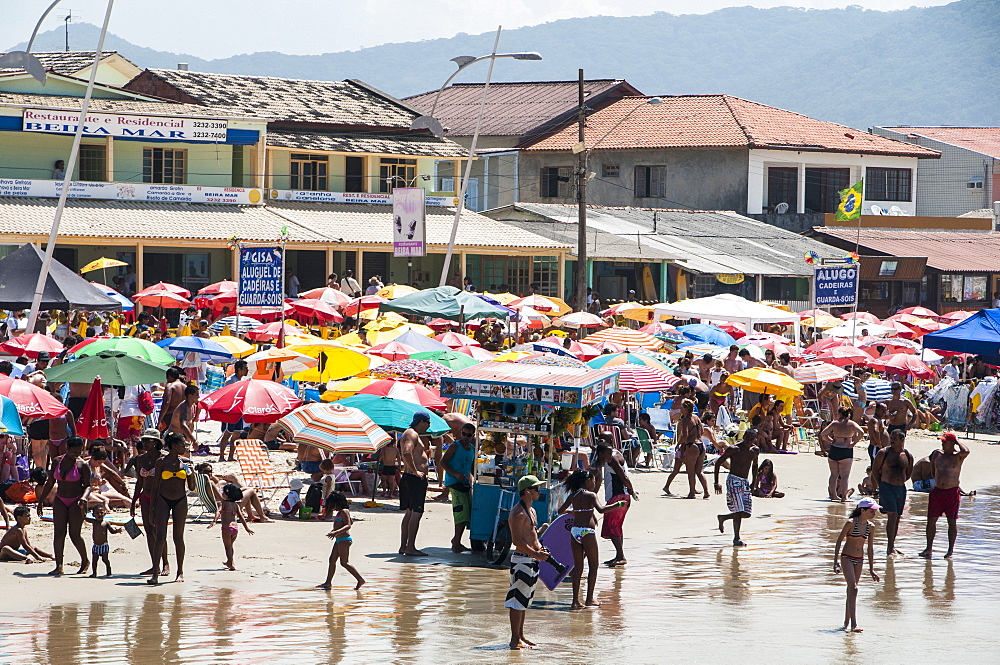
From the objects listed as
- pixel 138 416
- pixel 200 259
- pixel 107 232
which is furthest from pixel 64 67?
pixel 138 416

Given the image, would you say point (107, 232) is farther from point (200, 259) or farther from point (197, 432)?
point (197, 432)

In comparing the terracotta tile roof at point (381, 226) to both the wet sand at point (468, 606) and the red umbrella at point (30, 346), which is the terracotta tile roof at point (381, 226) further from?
the wet sand at point (468, 606)

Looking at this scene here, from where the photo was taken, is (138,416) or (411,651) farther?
(138,416)

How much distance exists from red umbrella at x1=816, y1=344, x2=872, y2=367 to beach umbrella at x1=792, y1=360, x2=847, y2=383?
1960 millimetres

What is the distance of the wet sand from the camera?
925 centimetres

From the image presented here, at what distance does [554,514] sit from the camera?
12414 mm

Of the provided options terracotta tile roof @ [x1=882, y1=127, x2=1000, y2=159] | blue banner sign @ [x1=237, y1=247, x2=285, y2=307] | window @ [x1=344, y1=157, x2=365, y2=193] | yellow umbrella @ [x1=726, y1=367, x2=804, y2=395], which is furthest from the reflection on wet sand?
terracotta tile roof @ [x1=882, y1=127, x2=1000, y2=159]

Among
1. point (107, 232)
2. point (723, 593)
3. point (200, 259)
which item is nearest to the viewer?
point (723, 593)

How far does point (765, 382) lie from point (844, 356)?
180 inches

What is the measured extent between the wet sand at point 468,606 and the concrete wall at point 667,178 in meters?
34.6

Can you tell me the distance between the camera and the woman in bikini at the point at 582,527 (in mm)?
10875

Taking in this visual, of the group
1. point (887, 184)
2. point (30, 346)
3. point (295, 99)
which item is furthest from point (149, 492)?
point (887, 184)

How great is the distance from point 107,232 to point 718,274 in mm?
17128

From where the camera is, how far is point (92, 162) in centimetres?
3509
